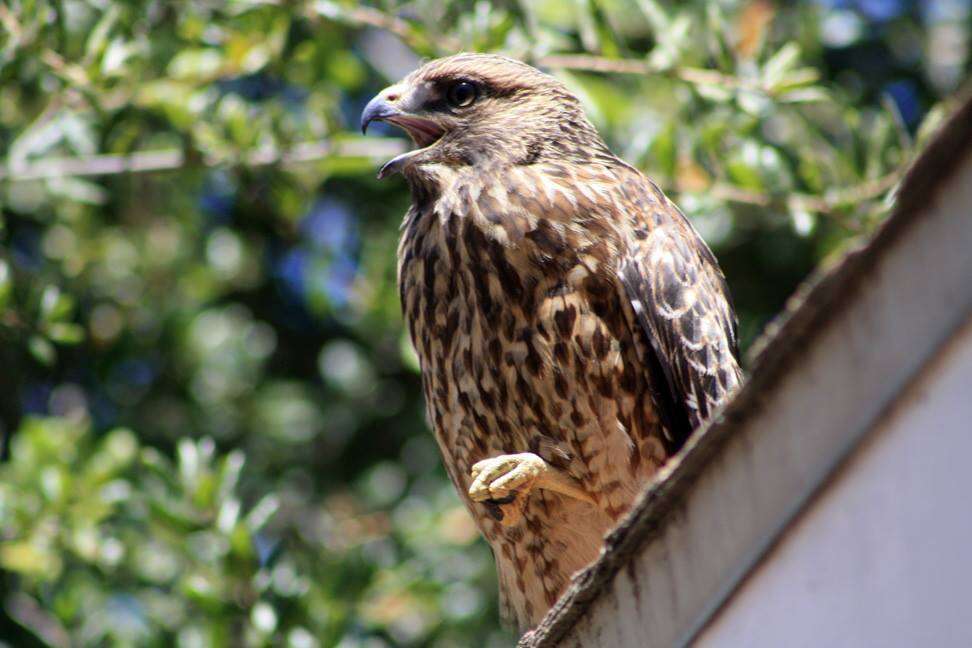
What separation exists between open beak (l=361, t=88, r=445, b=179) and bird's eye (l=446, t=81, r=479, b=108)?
0.33 ft

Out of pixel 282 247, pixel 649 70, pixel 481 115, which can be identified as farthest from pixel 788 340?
pixel 282 247

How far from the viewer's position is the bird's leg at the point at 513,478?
3139mm

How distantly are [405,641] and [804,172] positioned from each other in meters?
2.29

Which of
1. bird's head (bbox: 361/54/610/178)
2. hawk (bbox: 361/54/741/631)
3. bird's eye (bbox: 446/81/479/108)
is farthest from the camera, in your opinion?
bird's eye (bbox: 446/81/479/108)

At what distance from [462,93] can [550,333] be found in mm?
950

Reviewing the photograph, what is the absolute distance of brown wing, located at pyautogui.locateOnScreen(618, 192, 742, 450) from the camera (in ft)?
11.1

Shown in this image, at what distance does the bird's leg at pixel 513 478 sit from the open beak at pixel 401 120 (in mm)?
924

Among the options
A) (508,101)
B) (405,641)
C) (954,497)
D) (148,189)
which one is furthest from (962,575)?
(148,189)

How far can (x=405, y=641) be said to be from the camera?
215 inches

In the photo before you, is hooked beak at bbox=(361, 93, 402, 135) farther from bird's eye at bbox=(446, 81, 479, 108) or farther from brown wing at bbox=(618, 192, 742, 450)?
brown wing at bbox=(618, 192, 742, 450)

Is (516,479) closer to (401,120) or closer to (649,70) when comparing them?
(401,120)

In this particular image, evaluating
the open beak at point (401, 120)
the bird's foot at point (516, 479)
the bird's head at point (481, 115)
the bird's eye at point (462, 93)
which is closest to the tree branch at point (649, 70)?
the bird's head at point (481, 115)

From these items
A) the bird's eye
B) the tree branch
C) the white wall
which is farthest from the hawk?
the white wall

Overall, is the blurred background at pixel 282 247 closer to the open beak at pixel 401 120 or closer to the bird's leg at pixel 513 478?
the open beak at pixel 401 120
